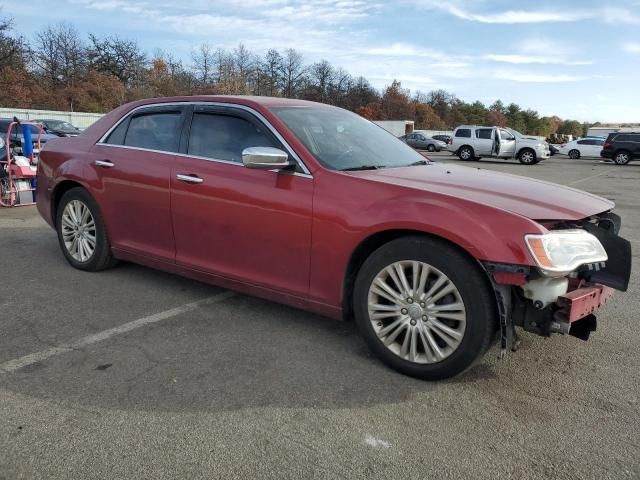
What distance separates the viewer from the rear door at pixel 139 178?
169 inches

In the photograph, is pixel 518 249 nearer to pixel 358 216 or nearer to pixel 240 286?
pixel 358 216

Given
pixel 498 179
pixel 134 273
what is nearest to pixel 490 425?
pixel 498 179

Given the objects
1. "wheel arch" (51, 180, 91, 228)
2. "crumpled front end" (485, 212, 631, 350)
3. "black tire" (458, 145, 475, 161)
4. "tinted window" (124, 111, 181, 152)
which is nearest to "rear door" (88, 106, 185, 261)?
"tinted window" (124, 111, 181, 152)

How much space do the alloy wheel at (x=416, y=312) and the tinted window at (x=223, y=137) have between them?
1.29m

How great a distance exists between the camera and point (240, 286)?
12.7ft

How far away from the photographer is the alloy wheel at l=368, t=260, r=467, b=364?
2.96 metres

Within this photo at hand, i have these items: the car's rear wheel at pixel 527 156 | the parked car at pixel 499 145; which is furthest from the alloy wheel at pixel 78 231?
the car's rear wheel at pixel 527 156

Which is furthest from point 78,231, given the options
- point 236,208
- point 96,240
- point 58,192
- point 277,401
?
point 277,401

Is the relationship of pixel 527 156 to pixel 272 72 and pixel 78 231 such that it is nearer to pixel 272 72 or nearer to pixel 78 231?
pixel 78 231

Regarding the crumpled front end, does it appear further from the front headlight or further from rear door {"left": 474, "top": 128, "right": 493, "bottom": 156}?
rear door {"left": 474, "top": 128, "right": 493, "bottom": 156}

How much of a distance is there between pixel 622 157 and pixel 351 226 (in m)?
32.3

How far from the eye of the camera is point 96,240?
4926 mm

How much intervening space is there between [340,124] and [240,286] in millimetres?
1513

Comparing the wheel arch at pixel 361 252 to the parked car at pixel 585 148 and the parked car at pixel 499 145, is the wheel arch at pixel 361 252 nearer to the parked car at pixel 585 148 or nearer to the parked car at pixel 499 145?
the parked car at pixel 499 145
